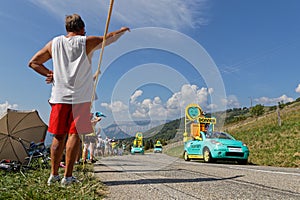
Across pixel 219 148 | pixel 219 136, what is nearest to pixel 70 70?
pixel 219 148

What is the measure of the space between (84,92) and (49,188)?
3.27 ft

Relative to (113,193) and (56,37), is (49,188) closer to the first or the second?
(113,193)

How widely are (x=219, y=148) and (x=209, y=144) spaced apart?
0.55 m

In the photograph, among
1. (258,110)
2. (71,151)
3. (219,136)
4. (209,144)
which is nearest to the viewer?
(71,151)

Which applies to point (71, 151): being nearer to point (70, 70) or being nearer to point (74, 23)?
point (70, 70)

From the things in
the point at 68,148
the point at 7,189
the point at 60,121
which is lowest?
the point at 7,189

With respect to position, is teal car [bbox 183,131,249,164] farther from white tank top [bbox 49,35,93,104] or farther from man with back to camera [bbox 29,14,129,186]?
white tank top [bbox 49,35,93,104]

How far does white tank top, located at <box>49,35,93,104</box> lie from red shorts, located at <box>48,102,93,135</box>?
0.06 metres

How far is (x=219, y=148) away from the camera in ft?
29.5

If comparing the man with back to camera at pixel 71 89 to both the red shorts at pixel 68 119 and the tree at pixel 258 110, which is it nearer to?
the red shorts at pixel 68 119

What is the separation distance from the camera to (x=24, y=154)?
627 cm

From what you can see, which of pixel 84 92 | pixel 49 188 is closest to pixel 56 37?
pixel 84 92

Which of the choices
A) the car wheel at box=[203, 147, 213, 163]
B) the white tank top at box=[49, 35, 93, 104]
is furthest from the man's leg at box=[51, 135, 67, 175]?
the car wheel at box=[203, 147, 213, 163]

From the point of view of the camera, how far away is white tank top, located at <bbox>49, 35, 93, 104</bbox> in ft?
10.1
